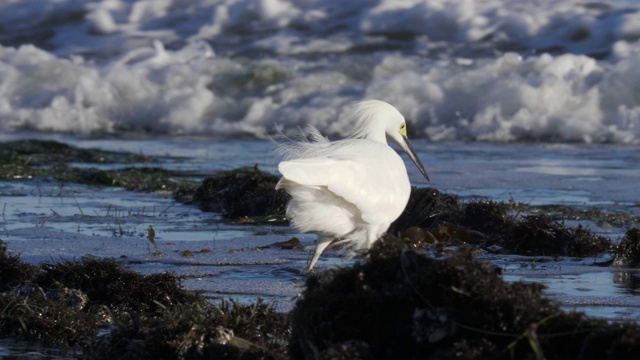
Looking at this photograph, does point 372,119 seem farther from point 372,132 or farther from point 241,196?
point 241,196

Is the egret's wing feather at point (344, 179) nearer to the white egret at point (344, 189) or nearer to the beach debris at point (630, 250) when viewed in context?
the white egret at point (344, 189)

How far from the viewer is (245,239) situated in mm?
6742

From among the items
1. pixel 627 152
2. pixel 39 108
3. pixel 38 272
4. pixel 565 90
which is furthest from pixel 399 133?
pixel 39 108

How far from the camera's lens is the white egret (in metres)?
5.04

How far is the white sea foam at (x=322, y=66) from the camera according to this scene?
49.3ft

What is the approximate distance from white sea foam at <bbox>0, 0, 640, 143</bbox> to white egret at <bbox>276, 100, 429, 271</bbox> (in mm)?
8873

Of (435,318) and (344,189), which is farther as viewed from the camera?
(344,189)

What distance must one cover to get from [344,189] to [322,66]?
12.7m

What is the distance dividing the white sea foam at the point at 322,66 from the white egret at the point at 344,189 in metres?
8.87

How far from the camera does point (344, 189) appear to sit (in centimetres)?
512

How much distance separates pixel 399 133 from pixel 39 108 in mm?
11474

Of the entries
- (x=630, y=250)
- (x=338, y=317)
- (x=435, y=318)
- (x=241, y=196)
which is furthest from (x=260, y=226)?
(x=435, y=318)

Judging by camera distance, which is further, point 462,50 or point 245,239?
point 462,50

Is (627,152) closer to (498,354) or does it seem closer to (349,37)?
(349,37)
